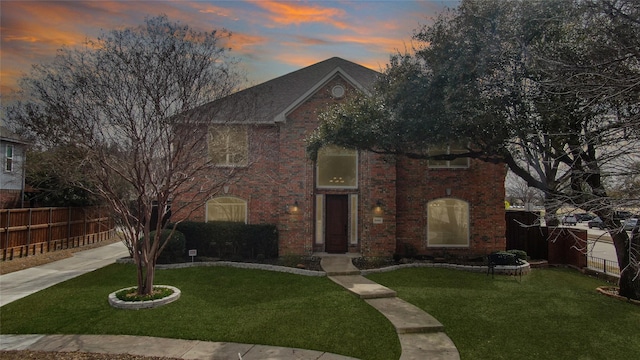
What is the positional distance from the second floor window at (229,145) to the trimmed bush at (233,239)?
2600mm

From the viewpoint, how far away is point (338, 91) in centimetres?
1523

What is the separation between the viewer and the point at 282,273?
12367mm

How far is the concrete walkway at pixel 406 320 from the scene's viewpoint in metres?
6.50

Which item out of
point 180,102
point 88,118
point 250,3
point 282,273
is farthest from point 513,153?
point 88,118

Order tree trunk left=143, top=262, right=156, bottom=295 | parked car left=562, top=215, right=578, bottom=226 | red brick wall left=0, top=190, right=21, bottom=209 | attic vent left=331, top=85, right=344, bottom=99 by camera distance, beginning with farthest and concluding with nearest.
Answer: red brick wall left=0, top=190, right=21, bottom=209
attic vent left=331, top=85, right=344, bottom=99
tree trunk left=143, top=262, right=156, bottom=295
parked car left=562, top=215, right=578, bottom=226

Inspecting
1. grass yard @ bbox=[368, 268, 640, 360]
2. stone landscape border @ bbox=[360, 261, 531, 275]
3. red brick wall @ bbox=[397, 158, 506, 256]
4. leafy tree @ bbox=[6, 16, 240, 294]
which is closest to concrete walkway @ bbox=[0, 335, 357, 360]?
leafy tree @ bbox=[6, 16, 240, 294]

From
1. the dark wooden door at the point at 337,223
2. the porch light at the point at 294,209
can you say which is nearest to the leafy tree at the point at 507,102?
the dark wooden door at the point at 337,223

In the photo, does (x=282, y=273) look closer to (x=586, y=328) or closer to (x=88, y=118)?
(x=88, y=118)

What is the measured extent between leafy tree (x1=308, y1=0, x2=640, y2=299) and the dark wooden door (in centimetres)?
341

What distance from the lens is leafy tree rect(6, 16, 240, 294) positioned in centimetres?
930

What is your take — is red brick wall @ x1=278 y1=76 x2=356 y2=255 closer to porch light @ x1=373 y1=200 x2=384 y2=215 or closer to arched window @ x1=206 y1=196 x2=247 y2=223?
arched window @ x1=206 y1=196 x2=247 y2=223

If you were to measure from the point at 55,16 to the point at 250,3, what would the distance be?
5.31 metres

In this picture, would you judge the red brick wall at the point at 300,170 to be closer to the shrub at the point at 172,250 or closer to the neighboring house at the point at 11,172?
the shrub at the point at 172,250

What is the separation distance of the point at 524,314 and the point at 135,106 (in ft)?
34.5
